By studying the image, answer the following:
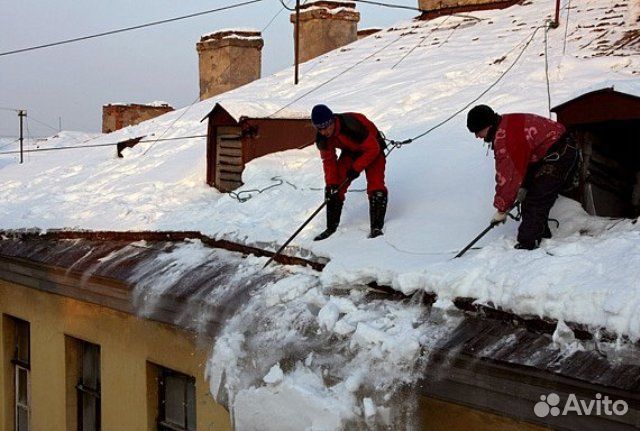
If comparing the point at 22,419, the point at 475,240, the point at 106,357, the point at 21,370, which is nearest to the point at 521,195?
the point at 475,240

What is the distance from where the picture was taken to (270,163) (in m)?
7.60

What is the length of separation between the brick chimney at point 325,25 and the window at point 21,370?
9.25 m

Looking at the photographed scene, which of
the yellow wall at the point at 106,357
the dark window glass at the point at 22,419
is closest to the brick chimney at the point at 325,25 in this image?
the yellow wall at the point at 106,357

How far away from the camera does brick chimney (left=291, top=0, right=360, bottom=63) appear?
1548cm

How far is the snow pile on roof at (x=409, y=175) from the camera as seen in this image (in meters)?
3.95

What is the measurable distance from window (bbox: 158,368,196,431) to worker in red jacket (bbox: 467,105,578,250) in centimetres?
355

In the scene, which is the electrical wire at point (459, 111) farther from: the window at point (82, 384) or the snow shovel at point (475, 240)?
the window at point (82, 384)

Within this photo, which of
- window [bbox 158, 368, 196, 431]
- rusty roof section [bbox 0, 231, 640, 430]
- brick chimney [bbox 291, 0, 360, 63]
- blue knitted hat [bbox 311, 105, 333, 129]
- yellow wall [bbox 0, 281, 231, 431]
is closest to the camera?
rusty roof section [bbox 0, 231, 640, 430]

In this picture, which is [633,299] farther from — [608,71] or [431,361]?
[608,71]

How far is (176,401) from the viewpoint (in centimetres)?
668

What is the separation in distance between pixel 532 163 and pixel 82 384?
5800 millimetres

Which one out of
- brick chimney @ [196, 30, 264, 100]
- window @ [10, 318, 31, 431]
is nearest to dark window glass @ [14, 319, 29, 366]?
window @ [10, 318, 31, 431]

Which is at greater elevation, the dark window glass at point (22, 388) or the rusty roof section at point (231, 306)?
the rusty roof section at point (231, 306)

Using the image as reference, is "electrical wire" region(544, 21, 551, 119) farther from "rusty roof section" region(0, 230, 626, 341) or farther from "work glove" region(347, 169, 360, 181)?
"rusty roof section" region(0, 230, 626, 341)
